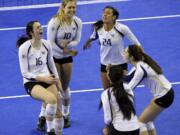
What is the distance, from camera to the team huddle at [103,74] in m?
7.07

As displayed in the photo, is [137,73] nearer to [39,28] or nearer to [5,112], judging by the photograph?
[39,28]

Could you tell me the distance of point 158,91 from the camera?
25.4ft

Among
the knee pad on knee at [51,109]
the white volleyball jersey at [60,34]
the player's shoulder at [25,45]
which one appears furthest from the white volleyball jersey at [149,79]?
the player's shoulder at [25,45]

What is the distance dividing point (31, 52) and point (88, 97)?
7.84 ft

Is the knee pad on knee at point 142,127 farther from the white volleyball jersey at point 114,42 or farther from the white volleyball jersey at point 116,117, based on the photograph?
the white volleyball jersey at point 114,42

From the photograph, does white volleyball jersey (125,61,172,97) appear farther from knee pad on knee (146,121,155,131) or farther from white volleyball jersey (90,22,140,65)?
white volleyball jersey (90,22,140,65)

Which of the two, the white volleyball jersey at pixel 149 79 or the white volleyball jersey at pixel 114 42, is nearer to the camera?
the white volleyball jersey at pixel 149 79

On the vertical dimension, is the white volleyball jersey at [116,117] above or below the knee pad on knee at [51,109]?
above

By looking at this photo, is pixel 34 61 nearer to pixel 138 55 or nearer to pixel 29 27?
pixel 29 27

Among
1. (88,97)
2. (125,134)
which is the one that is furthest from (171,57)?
(125,134)

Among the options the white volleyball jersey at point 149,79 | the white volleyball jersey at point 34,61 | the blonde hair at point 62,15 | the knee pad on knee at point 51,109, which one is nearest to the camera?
the white volleyball jersey at point 149,79

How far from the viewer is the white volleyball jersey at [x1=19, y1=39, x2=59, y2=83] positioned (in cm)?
816

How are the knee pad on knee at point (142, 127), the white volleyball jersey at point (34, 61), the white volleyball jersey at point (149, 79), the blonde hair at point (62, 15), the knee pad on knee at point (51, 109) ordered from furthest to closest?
1. the blonde hair at point (62, 15)
2. the white volleyball jersey at point (34, 61)
3. the knee pad on knee at point (51, 109)
4. the knee pad on knee at point (142, 127)
5. the white volleyball jersey at point (149, 79)

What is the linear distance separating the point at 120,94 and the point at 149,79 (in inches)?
33.6
